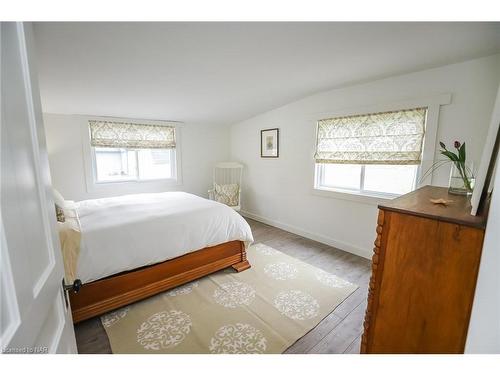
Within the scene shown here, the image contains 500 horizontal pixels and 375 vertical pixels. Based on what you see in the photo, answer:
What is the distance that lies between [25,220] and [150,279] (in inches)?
68.2

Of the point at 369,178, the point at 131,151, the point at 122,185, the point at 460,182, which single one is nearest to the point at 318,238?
the point at 369,178

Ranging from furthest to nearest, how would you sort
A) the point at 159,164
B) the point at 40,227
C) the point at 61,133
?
the point at 159,164 → the point at 61,133 → the point at 40,227

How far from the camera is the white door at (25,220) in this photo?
1.51ft

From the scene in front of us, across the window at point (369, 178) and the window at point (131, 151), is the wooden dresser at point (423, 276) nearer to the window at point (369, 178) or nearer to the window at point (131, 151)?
the window at point (369, 178)

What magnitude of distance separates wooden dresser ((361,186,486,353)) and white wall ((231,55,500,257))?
1.45 meters

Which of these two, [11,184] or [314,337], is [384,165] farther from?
[11,184]

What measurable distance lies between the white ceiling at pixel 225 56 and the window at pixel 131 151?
0.58 m

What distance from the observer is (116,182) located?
3.77 m

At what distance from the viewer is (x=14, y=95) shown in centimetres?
57

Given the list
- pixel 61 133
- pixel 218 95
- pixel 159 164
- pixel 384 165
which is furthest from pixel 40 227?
pixel 159 164

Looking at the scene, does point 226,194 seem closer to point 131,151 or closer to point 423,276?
point 131,151

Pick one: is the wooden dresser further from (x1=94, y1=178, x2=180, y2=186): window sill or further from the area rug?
(x1=94, y1=178, x2=180, y2=186): window sill

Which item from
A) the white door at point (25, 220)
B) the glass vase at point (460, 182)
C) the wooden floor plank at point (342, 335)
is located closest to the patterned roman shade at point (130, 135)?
the white door at point (25, 220)

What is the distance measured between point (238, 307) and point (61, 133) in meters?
3.42
